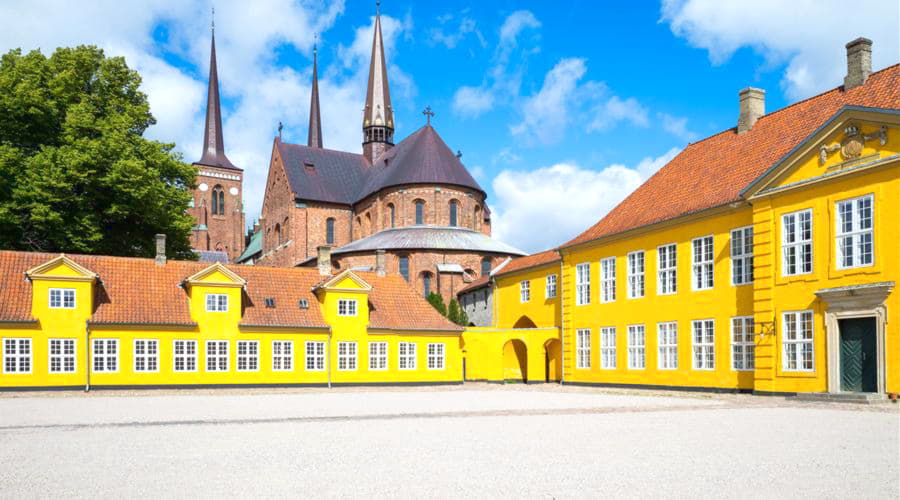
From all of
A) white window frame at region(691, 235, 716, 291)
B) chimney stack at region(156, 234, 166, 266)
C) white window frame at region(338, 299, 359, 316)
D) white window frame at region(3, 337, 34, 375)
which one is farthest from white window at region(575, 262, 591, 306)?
white window frame at region(3, 337, 34, 375)

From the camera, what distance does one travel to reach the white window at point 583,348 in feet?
119

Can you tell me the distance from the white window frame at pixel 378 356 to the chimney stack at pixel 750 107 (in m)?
18.7

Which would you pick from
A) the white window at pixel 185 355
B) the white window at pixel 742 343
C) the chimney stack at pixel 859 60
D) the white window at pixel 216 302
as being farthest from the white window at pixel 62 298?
the chimney stack at pixel 859 60

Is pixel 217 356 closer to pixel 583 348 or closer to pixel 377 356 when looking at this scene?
pixel 377 356

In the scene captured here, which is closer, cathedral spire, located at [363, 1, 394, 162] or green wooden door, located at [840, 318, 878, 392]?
green wooden door, located at [840, 318, 878, 392]

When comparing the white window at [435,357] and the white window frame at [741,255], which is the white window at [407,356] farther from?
the white window frame at [741,255]

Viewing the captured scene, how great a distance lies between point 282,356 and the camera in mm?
36500

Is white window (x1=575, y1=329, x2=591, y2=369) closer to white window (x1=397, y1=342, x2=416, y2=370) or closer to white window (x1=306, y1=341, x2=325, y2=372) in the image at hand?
white window (x1=397, y1=342, x2=416, y2=370)

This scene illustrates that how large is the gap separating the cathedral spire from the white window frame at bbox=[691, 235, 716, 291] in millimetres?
52507

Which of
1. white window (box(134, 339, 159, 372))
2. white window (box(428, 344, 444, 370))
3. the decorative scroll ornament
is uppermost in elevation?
the decorative scroll ornament

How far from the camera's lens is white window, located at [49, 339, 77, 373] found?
104 feet

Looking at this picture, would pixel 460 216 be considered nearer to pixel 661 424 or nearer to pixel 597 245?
pixel 597 245

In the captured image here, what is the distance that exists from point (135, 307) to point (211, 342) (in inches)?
136

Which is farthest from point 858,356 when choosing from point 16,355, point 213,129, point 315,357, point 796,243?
point 213,129
